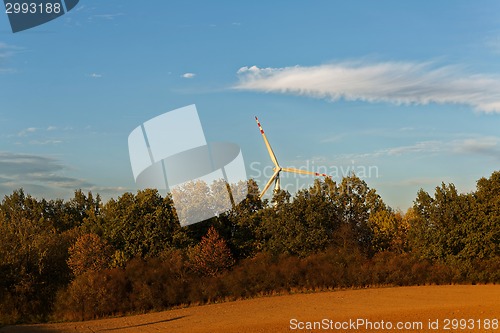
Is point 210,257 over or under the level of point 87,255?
under

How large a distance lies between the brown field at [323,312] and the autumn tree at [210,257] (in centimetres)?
511

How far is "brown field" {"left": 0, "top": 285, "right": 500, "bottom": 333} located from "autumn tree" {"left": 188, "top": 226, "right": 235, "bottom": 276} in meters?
5.11

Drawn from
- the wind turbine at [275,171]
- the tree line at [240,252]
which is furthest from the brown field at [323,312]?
the wind turbine at [275,171]

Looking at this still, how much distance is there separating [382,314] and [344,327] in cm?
472

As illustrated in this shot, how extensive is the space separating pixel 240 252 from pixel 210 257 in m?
8.37

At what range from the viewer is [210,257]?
51250mm

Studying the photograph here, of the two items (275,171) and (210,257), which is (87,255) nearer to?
(210,257)

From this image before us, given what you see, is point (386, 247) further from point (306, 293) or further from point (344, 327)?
point (344, 327)

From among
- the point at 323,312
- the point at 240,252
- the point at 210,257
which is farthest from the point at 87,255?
the point at 323,312

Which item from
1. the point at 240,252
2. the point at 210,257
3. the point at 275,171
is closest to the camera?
the point at 210,257

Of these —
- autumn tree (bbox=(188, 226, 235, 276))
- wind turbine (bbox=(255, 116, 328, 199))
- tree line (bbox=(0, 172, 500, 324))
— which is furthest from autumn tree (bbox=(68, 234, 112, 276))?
wind turbine (bbox=(255, 116, 328, 199))

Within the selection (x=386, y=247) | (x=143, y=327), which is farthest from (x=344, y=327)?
(x=386, y=247)

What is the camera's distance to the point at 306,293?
49.8 metres

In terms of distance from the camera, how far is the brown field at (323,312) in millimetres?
31859
